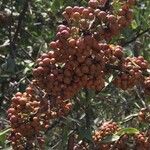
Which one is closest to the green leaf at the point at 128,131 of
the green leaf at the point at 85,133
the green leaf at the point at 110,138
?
the green leaf at the point at 110,138

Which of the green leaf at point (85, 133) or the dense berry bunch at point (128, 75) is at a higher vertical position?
the dense berry bunch at point (128, 75)

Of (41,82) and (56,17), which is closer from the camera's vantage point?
(41,82)

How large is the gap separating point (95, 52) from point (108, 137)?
31.4 inches

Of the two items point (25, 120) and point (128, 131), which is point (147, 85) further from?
point (25, 120)

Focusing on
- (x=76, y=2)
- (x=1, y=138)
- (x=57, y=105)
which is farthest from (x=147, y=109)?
(x=76, y=2)

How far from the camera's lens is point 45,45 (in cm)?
427

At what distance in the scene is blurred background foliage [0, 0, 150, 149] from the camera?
3.80m

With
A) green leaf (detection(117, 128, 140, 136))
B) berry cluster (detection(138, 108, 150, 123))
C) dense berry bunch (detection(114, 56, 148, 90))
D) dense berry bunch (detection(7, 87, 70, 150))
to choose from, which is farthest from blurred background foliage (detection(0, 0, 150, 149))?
dense berry bunch (detection(114, 56, 148, 90))

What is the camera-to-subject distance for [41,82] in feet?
8.21

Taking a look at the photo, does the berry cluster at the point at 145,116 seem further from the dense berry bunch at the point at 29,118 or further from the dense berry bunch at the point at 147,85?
the dense berry bunch at the point at 29,118

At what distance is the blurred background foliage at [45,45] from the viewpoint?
3805 mm

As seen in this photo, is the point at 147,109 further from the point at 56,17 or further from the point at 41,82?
the point at 56,17

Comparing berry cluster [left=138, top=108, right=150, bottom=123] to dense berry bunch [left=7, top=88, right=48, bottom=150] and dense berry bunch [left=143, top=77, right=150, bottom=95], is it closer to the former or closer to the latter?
dense berry bunch [left=143, top=77, right=150, bottom=95]

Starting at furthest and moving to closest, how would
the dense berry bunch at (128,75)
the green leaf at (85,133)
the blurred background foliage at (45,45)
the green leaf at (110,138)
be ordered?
the blurred background foliage at (45,45), the green leaf at (110,138), the green leaf at (85,133), the dense berry bunch at (128,75)
